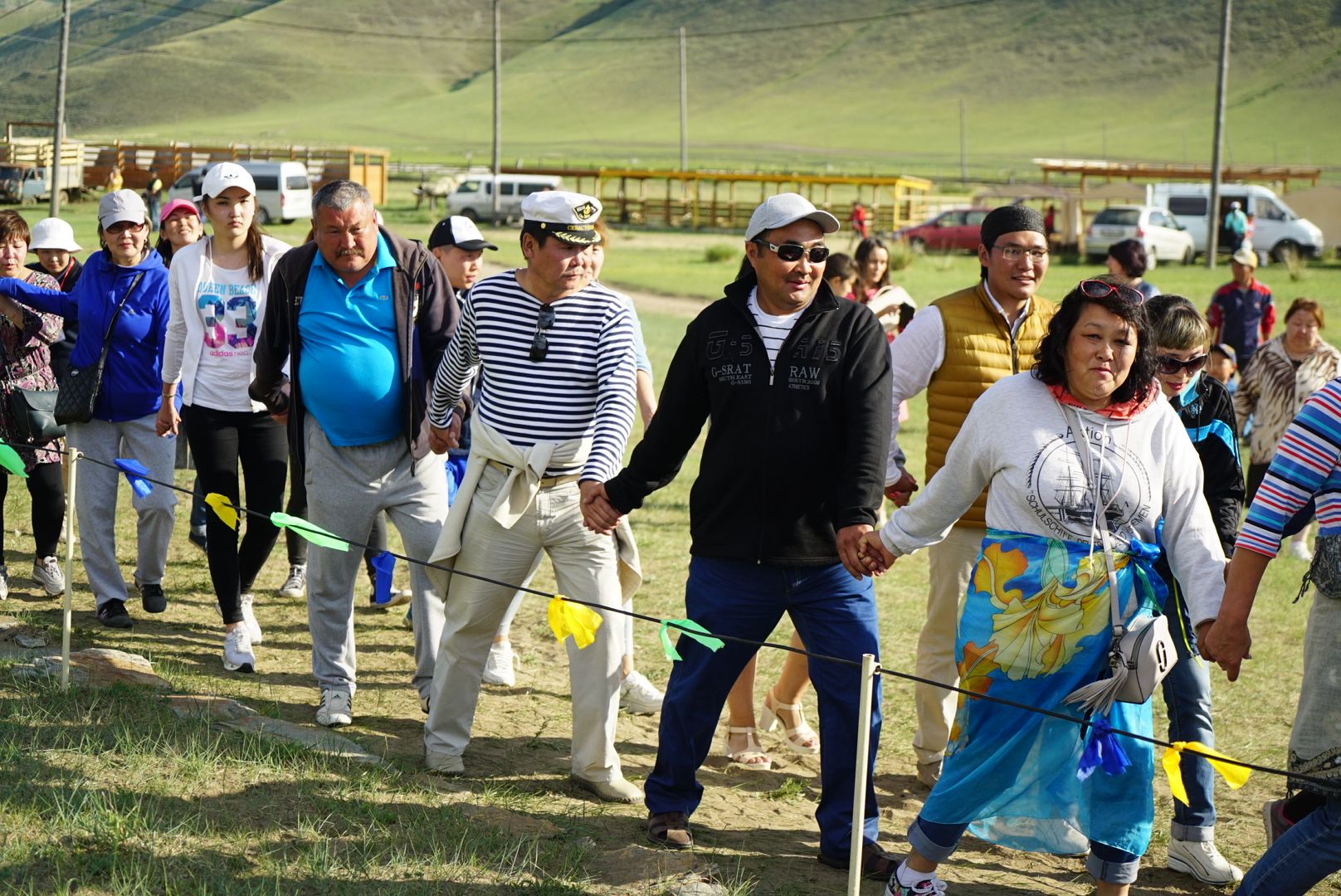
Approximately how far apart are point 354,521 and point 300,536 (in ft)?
3.74

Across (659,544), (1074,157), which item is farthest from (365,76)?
(659,544)

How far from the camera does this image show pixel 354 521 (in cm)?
555

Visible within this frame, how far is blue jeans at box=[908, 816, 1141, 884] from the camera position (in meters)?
3.97

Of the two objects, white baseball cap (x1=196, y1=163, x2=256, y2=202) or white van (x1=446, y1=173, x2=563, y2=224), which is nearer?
white baseball cap (x1=196, y1=163, x2=256, y2=202)

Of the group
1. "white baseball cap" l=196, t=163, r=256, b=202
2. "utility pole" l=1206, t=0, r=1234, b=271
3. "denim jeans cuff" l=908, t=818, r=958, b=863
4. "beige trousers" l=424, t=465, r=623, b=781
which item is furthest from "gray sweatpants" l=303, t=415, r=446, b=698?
"utility pole" l=1206, t=0, r=1234, b=271

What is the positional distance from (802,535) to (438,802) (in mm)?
1463

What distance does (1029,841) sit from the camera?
13.1ft

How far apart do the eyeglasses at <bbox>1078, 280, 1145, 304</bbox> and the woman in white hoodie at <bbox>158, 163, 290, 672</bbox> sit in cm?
354

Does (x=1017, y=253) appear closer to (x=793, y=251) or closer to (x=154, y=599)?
(x=793, y=251)

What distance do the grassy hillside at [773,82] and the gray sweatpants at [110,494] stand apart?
233ft

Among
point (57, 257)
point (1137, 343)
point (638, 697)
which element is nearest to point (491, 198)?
point (57, 257)

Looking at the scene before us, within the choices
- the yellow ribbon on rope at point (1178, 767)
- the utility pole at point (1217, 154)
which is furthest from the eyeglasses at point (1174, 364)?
the utility pole at point (1217, 154)

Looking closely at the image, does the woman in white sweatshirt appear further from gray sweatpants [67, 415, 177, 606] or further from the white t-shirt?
gray sweatpants [67, 415, 177, 606]

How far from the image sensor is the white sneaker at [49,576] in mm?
7141
